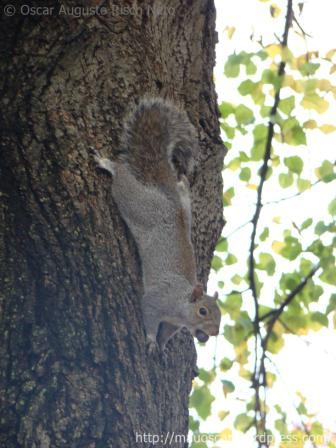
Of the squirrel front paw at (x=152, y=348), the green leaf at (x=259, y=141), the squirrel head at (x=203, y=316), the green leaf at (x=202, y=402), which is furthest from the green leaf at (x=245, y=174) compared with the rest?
the squirrel front paw at (x=152, y=348)

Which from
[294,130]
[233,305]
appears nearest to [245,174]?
[294,130]

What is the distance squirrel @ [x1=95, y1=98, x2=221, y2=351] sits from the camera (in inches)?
101

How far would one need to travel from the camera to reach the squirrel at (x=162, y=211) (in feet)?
8.41

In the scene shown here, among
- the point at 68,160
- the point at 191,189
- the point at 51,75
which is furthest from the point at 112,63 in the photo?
the point at 191,189

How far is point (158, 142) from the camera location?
2.88 metres

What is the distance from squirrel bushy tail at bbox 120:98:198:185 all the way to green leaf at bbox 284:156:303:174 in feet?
2.80

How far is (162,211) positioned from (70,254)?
1.02 metres

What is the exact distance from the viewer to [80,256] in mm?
2049

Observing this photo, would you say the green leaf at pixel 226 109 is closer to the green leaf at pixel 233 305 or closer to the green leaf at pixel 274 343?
the green leaf at pixel 233 305

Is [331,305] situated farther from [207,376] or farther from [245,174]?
[245,174]

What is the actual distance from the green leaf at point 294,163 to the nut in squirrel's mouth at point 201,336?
0.95 metres

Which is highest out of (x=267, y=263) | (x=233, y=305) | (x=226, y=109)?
(x=226, y=109)

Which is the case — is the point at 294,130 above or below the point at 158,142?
above

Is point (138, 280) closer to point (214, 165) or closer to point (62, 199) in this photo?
point (62, 199)
